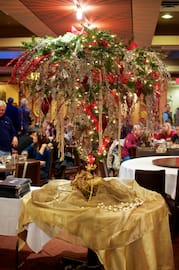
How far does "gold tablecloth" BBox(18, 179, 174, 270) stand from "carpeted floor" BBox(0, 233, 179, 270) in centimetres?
81

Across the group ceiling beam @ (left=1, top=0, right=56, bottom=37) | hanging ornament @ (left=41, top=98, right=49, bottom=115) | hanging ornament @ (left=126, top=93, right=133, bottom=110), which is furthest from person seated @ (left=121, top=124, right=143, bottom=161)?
hanging ornament @ (left=41, top=98, right=49, bottom=115)

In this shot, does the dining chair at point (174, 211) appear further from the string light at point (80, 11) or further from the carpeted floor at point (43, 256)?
the string light at point (80, 11)

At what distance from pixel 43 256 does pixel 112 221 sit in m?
1.56

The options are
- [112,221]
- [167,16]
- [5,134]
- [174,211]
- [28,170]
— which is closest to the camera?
[112,221]

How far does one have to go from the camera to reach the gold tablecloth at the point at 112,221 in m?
2.75

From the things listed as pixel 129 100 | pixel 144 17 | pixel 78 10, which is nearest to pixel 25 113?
pixel 129 100

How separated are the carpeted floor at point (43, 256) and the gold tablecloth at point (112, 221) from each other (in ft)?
2.66

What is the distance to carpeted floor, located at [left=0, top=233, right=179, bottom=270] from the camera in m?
3.83

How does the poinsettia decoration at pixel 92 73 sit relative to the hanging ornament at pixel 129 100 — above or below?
above

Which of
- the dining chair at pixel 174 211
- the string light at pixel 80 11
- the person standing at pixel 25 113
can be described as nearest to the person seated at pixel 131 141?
the person standing at pixel 25 113

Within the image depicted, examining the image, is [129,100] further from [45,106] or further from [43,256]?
[43,256]

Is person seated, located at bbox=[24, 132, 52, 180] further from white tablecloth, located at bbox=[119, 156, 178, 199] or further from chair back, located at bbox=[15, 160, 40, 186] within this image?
white tablecloth, located at bbox=[119, 156, 178, 199]

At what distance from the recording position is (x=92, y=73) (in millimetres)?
2764

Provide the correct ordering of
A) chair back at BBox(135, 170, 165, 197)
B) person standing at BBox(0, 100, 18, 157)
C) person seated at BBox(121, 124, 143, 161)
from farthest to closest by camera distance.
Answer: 1. person seated at BBox(121, 124, 143, 161)
2. person standing at BBox(0, 100, 18, 157)
3. chair back at BBox(135, 170, 165, 197)
